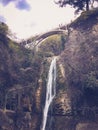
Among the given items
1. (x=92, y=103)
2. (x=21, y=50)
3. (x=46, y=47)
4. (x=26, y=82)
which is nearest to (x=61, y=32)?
(x=46, y=47)

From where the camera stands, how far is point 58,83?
37.4 meters

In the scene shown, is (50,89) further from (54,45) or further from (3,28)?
(54,45)

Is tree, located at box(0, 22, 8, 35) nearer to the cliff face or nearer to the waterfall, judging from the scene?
the cliff face

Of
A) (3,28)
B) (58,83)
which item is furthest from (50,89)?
(3,28)

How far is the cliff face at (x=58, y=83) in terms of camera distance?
3431cm

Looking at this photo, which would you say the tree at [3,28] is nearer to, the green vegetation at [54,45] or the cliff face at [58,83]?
the cliff face at [58,83]

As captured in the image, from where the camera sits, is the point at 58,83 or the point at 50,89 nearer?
the point at 50,89

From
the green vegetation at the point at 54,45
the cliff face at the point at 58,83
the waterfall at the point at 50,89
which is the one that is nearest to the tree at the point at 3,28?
the cliff face at the point at 58,83

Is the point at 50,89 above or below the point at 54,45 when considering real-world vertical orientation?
below

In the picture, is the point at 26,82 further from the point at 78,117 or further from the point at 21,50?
the point at 78,117

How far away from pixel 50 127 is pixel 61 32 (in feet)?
67.3

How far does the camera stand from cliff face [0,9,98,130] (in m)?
34.3

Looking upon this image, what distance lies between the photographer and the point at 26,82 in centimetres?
3878

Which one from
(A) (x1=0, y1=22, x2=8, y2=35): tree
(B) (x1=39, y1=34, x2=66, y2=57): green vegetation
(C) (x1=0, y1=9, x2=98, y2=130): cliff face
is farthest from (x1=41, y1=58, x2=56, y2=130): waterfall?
(B) (x1=39, y1=34, x2=66, y2=57): green vegetation
